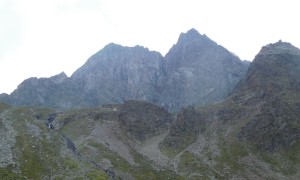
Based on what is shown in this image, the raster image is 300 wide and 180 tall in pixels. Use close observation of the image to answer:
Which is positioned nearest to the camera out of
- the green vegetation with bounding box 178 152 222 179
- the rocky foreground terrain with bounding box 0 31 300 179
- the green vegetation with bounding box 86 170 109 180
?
the green vegetation with bounding box 86 170 109 180

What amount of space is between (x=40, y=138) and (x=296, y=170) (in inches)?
4112

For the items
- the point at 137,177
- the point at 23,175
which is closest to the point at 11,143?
the point at 23,175

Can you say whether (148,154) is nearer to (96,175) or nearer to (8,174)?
(96,175)

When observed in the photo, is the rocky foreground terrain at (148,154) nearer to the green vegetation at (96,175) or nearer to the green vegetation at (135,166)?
the green vegetation at (135,166)

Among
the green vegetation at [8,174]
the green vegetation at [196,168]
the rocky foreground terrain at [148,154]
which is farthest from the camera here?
the green vegetation at [196,168]

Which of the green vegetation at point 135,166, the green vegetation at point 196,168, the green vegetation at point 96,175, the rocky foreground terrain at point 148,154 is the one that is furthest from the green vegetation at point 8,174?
the green vegetation at point 196,168

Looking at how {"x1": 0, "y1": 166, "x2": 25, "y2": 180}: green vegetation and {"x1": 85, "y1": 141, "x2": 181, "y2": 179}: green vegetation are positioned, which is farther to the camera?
{"x1": 85, "y1": 141, "x2": 181, "y2": 179}: green vegetation

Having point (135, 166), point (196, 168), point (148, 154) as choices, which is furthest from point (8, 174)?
point (148, 154)

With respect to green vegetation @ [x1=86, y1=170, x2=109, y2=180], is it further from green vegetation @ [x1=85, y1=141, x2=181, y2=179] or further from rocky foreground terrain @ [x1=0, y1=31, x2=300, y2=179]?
green vegetation @ [x1=85, y1=141, x2=181, y2=179]

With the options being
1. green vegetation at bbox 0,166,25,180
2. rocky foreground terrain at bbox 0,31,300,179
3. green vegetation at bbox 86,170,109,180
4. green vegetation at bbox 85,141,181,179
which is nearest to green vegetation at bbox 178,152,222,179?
rocky foreground terrain at bbox 0,31,300,179

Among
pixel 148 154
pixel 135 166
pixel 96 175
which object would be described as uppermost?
pixel 148 154

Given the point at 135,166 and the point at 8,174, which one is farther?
the point at 135,166

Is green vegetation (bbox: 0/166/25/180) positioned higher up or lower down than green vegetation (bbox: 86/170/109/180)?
higher up

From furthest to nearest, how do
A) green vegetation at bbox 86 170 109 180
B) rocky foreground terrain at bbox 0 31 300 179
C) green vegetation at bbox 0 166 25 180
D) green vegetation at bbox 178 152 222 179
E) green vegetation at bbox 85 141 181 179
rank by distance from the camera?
1. green vegetation at bbox 178 152 222 179
2. green vegetation at bbox 85 141 181 179
3. rocky foreground terrain at bbox 0 31 300 179
4. green vegetation at bbox 86 170 109 180
5. green vegetation at bbox 0 166 25 180
